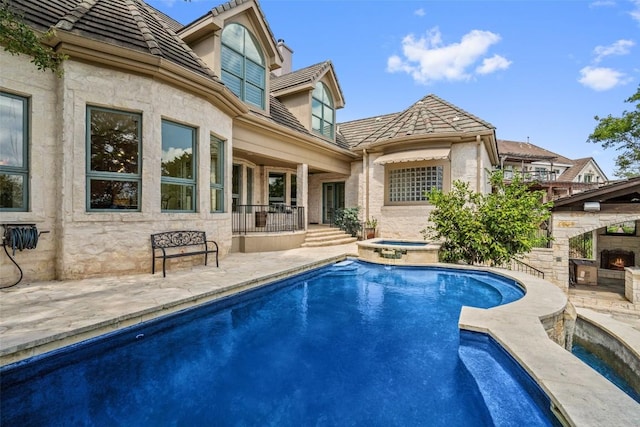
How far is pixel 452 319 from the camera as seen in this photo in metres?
5.72

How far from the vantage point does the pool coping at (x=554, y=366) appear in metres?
2.51

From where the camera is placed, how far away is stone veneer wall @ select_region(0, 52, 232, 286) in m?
6.23

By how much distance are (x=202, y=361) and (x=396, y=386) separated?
2.73 m

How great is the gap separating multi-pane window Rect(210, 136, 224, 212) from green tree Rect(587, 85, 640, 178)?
3253cm

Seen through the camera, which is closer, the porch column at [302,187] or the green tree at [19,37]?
the green tree at [19,37]

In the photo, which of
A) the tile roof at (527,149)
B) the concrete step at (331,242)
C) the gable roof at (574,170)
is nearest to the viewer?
the concrete step at (331,242)

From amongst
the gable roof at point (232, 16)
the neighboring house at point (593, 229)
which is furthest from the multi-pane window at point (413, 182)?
the gable roof at point (232, 16)

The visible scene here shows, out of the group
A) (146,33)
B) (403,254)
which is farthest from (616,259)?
(146,33)

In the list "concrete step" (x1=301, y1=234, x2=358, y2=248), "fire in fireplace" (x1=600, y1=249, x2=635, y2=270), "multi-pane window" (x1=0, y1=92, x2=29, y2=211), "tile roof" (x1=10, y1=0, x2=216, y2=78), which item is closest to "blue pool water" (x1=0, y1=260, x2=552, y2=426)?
"multi-pane window" (x1=0, y1=92, x2=29, y2=211)

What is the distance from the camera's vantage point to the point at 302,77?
49.5 feet

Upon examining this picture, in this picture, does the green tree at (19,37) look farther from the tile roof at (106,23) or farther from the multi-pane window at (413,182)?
the multi-pane window at (413,182)

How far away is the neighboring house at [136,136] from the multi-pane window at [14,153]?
21mm

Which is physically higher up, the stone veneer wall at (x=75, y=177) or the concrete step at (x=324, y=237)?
the stone veneer wall at (x=75, y=177)

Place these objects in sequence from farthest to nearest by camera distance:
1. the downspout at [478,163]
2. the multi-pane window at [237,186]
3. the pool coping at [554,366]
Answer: the multi-pane window at [237,186] → the downspout at [478,163] → the pool coping at [554,366]
